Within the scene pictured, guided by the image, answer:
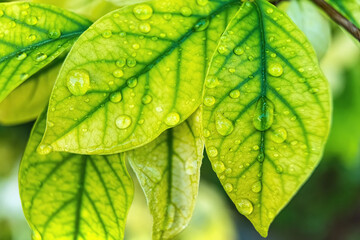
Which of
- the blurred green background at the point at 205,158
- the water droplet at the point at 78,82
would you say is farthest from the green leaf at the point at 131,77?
the blurred green background at the point at 205,158

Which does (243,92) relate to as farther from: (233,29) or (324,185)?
(324,185)

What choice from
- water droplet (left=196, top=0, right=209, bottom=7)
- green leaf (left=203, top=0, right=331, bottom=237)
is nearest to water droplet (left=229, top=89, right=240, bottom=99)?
green leaf (left=203, top=0, right=331, bottom=237)

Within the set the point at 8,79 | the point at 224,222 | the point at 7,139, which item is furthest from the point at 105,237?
the point at 224,222

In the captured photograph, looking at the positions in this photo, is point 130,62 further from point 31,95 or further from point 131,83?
point 31,95

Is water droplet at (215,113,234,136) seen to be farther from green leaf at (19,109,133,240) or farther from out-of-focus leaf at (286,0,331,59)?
out-of-focus leaf at (286,0,331,59)

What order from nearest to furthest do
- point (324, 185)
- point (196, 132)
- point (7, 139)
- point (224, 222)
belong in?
point (196, 132) < point (7, 139) < point (224, 222) < point (324, 185)
